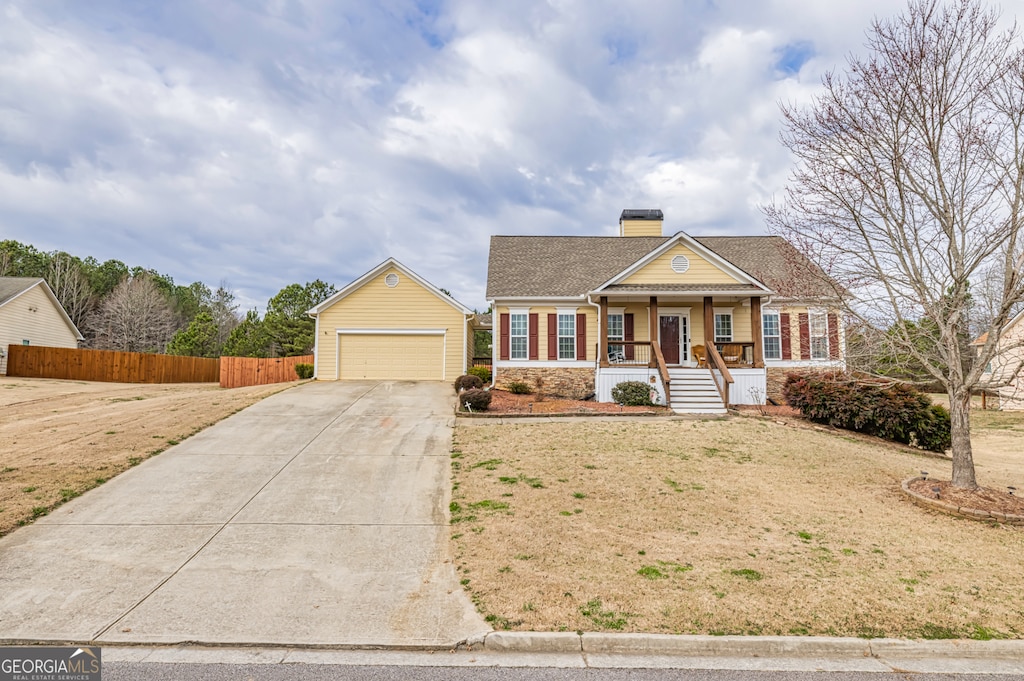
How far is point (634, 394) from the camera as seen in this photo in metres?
16.6

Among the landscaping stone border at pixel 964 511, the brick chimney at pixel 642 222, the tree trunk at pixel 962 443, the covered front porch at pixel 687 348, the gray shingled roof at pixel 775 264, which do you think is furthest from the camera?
the brick chimney at pixel 642 222

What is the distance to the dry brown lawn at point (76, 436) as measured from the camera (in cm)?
792

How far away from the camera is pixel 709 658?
4316mm

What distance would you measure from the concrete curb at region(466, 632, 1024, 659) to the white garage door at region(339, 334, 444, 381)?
1799cm

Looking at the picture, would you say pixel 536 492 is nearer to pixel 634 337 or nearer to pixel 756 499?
pixel 756 499

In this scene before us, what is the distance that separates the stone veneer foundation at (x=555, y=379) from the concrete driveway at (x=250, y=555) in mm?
8141

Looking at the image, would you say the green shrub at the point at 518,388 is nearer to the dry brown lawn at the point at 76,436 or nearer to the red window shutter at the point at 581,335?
the red window shutter at the point at 581,335

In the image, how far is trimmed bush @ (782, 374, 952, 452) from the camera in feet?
43.8

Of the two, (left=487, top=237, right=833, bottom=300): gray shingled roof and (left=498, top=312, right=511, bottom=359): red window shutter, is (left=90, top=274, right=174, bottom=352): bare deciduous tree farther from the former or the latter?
(left=498, top=312, right=511, bottom=359): red window shutter

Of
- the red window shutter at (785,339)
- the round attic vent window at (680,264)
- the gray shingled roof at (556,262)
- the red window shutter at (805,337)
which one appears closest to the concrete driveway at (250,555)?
the gray shingled roof at (556,262)

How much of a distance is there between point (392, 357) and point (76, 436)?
470 inches

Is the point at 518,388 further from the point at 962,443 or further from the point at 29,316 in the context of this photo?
the point at 29,316

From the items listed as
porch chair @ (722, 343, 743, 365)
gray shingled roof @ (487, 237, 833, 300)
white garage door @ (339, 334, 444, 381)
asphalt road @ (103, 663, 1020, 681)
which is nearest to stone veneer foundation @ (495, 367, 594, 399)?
gray shingled roof @ (487, 237, 833, 300)

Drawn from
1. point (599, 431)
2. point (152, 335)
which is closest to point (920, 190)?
point (599, 431)
